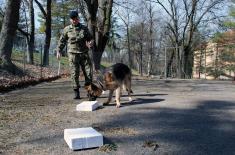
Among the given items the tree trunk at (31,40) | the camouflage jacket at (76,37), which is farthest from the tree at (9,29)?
the camouflage jacket at (76,37)

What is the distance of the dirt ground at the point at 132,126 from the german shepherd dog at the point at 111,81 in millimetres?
428

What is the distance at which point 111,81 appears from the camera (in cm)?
944

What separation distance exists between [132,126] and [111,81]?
242 cm

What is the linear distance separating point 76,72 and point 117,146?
5.13m

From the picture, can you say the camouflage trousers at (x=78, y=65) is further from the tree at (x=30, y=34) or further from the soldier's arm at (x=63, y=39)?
the tree at (x=30, y=34)

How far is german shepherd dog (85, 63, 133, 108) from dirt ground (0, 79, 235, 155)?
0.43m

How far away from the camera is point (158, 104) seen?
963 centimetres

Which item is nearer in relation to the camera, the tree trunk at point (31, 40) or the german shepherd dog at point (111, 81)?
the german shepherd dog at point (111, 81)

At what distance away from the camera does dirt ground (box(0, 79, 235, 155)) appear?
19.1 ft

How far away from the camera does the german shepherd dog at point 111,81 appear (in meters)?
9.44

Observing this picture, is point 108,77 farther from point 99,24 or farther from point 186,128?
point 99,24

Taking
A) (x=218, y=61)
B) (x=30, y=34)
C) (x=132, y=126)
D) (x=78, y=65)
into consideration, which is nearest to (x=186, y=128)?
(x=132, y=126)

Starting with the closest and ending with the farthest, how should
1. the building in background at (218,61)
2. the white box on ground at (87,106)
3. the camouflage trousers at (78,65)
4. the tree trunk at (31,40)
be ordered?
1. the white box on ground at (87,106)
2. the camouflage trousers at (78,65)
3. the tree trunk at (31,40)
4. the building in background at (218,61)

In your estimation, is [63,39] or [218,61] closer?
[63,39]
